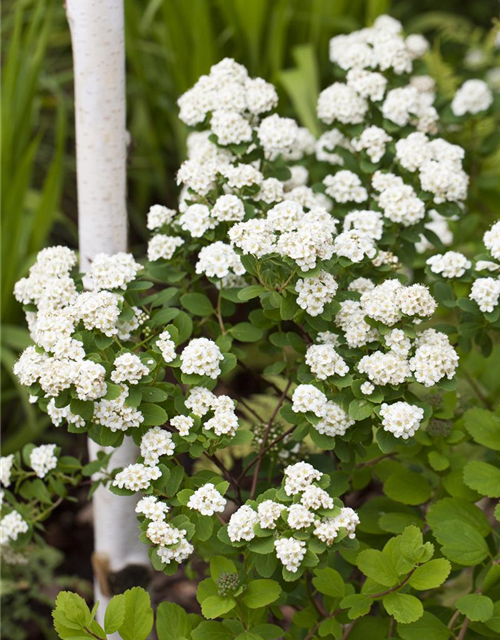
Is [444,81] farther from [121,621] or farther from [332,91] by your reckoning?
[121,621]

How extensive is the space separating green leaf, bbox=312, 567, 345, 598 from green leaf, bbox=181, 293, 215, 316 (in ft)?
1.69

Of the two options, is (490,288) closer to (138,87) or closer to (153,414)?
(153,414)

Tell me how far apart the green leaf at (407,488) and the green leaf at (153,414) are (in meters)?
0.48

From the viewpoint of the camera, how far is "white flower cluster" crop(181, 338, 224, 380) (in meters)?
1.28

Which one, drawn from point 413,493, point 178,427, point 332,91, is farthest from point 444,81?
point 178,427

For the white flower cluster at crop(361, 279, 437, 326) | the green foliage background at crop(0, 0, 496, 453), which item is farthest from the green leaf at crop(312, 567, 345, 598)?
the green foliage background at crop(0, 0, 496, 453)

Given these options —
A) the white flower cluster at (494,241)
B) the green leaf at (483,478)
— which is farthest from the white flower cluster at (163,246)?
the green leaf at (483,478)

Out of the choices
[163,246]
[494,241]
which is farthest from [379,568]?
[163,246]

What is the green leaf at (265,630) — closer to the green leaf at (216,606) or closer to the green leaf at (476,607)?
the green leaf at (216,606)

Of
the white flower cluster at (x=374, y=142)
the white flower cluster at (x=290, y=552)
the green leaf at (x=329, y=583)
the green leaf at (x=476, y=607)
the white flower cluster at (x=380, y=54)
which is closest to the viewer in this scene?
the white flower cluster at (x=290, y=552)

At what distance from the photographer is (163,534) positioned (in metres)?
1.19

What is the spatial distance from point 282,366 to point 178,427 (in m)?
0.29

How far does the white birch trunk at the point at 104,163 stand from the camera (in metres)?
1.63

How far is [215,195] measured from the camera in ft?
5.04
